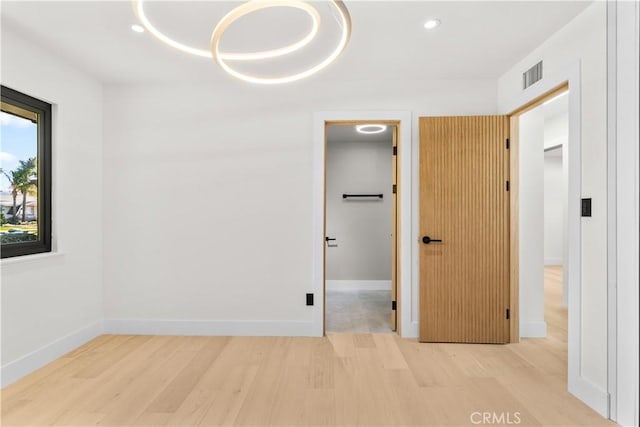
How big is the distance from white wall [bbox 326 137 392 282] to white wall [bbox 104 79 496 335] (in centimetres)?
214

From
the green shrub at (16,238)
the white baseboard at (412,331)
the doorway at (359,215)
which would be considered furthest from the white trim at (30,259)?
the doorway at (359,215)

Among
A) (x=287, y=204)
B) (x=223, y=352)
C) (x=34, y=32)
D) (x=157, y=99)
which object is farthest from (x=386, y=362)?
(x=34, y=32)

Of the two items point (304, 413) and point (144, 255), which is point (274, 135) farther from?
point (304, 413)

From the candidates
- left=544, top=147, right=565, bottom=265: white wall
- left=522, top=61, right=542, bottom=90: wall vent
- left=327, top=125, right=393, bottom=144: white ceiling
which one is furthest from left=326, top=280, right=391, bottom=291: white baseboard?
left=544, top=147, right=565, bottom=265: white wall

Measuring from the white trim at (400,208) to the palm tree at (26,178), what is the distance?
233 cm

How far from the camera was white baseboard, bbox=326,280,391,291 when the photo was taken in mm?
5395

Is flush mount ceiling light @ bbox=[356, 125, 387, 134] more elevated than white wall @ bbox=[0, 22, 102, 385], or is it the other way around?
flush mount ceiling light @ bbox=[356, 125, 387, 134]

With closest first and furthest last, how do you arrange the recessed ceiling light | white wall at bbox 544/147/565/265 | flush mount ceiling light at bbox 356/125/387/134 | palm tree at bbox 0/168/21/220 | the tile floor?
the recessed ceiling light < palm tree at bbox 0/168/21/220 < the tile floor < flush mount ceiling light at bbox 356/125/387/134 < white wall at bbox 544/147/565/265

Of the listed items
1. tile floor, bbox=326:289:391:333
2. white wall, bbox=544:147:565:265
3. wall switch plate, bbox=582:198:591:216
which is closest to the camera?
wall switch plate, bbox=582:198:591:216

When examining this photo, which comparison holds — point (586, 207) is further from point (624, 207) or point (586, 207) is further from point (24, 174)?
point (24, 174)

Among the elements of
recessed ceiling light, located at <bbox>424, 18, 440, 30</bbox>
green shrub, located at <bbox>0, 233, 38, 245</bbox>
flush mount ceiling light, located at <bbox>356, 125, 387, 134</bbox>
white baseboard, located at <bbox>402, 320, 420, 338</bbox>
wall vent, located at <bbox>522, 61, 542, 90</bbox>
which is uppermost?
recessed ceiling light, located at <bbox>424, 18, 440, 30</bbox>

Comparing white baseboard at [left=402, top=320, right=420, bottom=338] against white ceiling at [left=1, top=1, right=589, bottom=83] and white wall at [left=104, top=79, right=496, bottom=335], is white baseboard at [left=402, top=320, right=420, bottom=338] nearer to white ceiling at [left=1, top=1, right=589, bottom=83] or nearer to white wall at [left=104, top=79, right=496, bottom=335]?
white wall at [left=104, top=79, right=496, bottom=335]

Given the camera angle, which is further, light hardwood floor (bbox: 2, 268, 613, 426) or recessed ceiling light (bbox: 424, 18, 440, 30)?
recessed ceiling light (bbox: 424, 18, 440, 30)

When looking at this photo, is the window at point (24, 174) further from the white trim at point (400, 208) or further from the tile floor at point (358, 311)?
the tile floor at point (358, 311)
